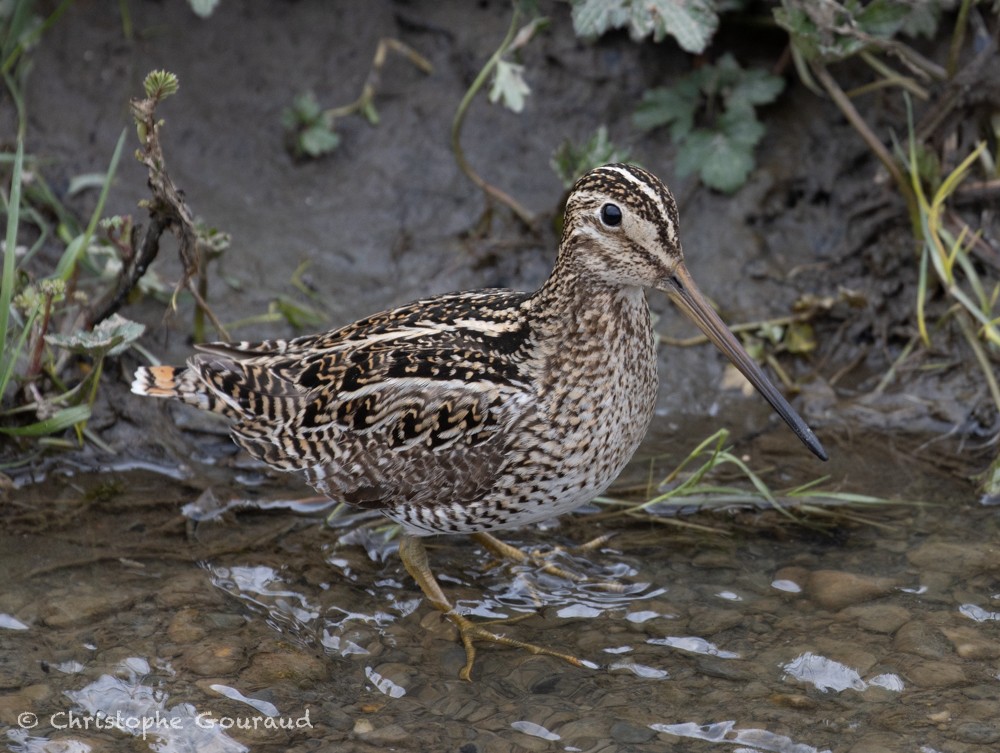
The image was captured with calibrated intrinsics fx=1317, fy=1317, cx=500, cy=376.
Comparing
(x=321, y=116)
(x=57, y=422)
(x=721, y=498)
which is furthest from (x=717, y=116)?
(x=57, y=422)

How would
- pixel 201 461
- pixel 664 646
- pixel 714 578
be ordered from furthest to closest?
pixel 201 461
pixel 714 578
pixel 664 646

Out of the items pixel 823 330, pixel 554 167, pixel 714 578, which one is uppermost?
pixel 554 167

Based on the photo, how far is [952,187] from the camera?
5.91 meters

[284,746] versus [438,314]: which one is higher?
[438,314]

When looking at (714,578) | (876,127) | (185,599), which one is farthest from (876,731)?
(876,127)

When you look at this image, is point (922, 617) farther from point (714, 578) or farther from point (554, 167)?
point (554, 167)

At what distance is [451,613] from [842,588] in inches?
55.6

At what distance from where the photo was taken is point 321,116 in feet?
22.5

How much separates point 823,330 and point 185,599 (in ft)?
10.7

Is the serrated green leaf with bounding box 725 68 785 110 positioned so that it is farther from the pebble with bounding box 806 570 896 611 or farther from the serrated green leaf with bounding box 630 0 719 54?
the pebble with bounding box 806 570 896 611

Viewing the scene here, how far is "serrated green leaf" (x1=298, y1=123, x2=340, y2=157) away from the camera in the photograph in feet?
22.3

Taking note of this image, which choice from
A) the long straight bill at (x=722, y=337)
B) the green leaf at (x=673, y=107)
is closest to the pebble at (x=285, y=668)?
the long straight bill at (x=722, y=337)

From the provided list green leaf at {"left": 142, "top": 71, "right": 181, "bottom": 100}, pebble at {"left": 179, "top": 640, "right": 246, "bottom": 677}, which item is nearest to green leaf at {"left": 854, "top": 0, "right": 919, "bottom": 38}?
green leaf at {"left": 142, "top": 71, "right": 181, "bottom": 100}

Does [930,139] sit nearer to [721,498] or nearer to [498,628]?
[721,498]
